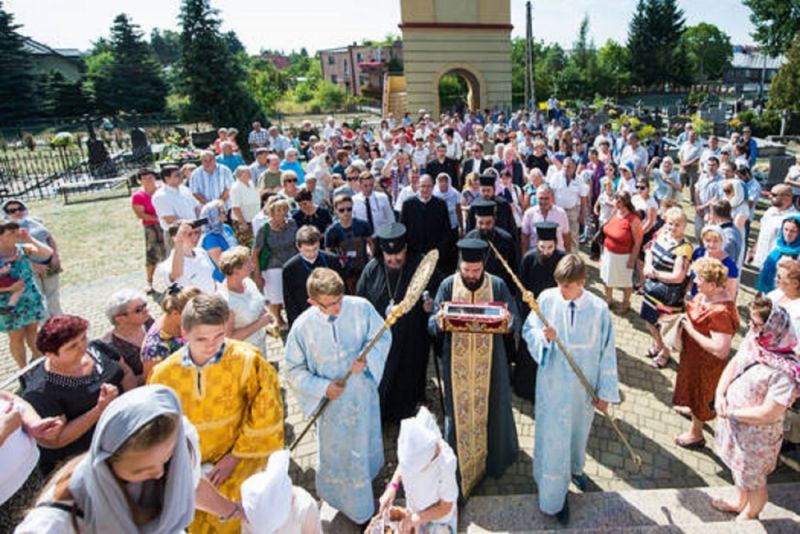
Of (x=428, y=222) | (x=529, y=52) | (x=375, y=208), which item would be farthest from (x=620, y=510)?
(x=529, y=52)

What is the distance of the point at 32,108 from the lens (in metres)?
40.5

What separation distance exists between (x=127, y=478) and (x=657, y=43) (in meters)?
63.9

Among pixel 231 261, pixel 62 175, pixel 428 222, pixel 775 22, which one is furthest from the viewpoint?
pixel 775 22

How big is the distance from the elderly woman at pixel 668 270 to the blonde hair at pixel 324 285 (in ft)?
13.0

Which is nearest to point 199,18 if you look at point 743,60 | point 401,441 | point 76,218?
point 76,218

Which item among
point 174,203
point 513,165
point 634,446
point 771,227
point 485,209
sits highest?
point 513,165

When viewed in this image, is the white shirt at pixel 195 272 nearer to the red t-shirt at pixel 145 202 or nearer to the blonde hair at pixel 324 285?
the blonde hair at pixel 324 285

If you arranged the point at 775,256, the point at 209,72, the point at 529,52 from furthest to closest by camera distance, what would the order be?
1. the point at 209,72
2. the point at 529,52
3. the point at 775,256

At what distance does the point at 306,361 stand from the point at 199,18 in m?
32.1

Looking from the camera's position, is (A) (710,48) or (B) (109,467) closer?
(B) (109,467)

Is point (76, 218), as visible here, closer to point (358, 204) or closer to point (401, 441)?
point (358, 204)

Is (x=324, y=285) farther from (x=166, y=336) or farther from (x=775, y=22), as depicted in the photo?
(x=775, y=22)

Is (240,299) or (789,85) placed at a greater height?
(789,85)

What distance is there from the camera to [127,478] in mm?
1881
